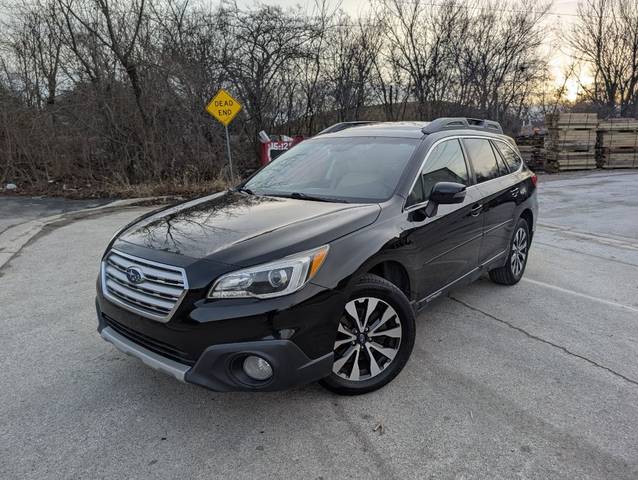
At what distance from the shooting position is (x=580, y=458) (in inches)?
92.4

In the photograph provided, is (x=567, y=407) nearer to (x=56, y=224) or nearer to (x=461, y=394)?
(x=461, y=394)

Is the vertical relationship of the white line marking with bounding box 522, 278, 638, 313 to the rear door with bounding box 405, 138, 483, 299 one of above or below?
below

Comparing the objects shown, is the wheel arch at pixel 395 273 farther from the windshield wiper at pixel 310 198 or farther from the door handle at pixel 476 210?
the door handle at pixel 476 210

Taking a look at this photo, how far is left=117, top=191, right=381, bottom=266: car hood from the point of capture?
2498mm

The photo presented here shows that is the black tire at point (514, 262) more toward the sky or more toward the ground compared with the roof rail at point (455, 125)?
more toward the ground

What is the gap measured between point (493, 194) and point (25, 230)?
7404 millimetres

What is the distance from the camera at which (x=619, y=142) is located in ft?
63.2

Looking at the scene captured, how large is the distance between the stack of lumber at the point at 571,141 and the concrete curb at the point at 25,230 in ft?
54.7

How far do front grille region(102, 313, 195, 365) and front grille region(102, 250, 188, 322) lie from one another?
0.15 metres

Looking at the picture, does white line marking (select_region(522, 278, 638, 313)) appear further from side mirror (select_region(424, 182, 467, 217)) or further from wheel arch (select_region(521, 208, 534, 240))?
side mirror (select_region(424, 182, 467, 217))

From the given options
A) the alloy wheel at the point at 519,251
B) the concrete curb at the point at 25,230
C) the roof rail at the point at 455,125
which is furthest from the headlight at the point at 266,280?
the concrete curb at the point at 25,230

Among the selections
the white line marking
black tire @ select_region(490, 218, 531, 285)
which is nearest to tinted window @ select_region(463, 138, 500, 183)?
black tire @ select_region(490, 218, 531, 285)

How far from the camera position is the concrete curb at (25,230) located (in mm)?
6264

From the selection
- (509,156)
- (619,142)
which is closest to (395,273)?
(509,156)
